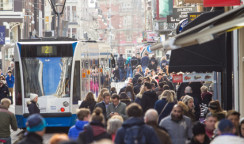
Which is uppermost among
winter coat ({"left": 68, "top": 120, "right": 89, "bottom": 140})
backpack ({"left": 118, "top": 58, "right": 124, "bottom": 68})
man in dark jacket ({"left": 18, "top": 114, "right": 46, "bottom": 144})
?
backpack ({"left": 118, "top": 58, "right": 124, "bottom": 68})

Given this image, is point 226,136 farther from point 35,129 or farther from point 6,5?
point 6,5

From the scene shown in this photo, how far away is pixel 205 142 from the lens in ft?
30.9

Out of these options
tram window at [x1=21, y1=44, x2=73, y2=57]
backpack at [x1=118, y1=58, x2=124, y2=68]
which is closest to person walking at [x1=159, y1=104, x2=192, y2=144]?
tram window at [x1=21, y1=44, x2=73, y2=57]

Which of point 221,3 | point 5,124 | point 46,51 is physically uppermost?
point 221,3

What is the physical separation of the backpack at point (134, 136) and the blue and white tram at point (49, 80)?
1073 centimetres

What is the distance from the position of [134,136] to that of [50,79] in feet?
36.0

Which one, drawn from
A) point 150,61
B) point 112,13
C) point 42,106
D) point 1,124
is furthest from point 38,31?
point 112,13

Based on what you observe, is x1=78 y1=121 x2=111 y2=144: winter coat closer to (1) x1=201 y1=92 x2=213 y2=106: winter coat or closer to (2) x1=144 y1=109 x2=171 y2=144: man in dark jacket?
Result: (2) x1=144 y1=109 x2=171 y2=144: man in dark jacket

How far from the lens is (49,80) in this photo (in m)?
18.9

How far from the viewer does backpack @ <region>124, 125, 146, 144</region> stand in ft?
27.1

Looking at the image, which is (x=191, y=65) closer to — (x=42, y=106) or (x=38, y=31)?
(x=42, y=106)

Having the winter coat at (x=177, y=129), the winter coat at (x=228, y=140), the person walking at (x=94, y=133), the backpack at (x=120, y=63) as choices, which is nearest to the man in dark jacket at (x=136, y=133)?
the person walking at (x=94, y=133)

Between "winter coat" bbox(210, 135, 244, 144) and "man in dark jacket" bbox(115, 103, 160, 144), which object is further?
"man in dark jacket" bbox(115, 103, 160, 144)

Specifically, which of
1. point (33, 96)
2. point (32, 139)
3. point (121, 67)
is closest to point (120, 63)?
point (121, 67)
